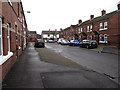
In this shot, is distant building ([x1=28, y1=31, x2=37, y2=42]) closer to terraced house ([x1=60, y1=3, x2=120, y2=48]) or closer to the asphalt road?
terraced house ([x1=60, y1=3, x2=120, y2=48])

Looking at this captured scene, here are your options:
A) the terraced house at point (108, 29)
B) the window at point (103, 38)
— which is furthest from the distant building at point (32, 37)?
the window at point (103, 38)

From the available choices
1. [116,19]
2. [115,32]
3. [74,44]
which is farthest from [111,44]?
[74,44]

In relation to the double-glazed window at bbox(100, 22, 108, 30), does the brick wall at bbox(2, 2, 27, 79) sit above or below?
below

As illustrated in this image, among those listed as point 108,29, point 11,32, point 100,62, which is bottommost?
point 100,62

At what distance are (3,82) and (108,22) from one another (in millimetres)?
24227

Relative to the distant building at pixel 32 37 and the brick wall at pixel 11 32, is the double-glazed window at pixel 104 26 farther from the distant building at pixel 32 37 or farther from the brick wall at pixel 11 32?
the distant building at pixel 32 37

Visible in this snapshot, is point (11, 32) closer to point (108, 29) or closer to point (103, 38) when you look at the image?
point (108, 29)

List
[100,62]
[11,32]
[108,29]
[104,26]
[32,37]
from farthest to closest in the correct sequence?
[32,37]
[104,26]
[108,29]
[100,62]
[11,32]

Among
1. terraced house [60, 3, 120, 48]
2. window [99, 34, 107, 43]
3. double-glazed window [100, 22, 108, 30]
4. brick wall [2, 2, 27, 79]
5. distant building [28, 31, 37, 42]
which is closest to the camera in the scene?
brick wall [2, 2, 27, 79]

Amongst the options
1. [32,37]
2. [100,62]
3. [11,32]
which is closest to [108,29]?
[100,62]

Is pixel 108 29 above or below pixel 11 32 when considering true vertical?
above

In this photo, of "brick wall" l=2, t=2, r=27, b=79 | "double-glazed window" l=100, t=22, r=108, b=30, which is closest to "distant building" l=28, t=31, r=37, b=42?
"double-glazed window" l=100, t=22, r=108, b=30

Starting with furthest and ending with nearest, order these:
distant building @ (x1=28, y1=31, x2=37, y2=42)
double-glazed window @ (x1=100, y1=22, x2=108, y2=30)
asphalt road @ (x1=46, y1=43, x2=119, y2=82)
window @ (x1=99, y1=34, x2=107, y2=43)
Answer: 1. distant building @ (x1=28, y1=31, x2=37, y2=42)
2. double-glazed window @ (x1=100, y1=22, x2=108, y2=30)
3. window @ (x1=99, y1=34, x2=107, y2=43)
4. asphalt road @ (x1=46, y1=43, x2=119, y2=82)

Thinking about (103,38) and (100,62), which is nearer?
(100,62)
